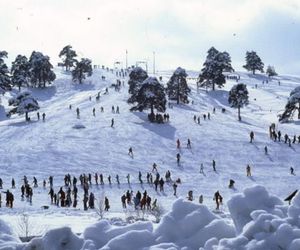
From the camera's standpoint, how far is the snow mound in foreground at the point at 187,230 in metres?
12.0

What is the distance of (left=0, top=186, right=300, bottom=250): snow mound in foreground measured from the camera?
11992mm

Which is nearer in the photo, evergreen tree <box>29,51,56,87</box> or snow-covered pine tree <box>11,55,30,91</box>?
evergreen tree <box>29,51,56,87</box>

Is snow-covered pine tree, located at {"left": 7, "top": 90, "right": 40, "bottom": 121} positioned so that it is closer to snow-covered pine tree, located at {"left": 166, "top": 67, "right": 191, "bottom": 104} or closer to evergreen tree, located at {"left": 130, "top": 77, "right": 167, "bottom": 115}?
evergreen tree, located at {"left": 130, "top": 77, "right": 167, "bottom": 115}

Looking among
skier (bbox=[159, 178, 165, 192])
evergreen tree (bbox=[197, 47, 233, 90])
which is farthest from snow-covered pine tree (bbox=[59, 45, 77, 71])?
skier (bbox=[159, 178, 165, 192])

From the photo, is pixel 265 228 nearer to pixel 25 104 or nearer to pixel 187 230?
pixel 187 230

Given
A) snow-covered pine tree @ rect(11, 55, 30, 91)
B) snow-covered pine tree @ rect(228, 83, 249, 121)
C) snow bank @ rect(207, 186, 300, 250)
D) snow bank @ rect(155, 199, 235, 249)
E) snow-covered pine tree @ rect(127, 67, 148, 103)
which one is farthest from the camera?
snow-covered pine tree @ rect(11, 55, 30, 91)

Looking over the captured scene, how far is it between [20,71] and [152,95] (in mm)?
39294

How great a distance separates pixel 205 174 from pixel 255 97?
5488 cm

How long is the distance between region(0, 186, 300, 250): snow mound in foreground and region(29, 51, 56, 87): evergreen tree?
268 feet

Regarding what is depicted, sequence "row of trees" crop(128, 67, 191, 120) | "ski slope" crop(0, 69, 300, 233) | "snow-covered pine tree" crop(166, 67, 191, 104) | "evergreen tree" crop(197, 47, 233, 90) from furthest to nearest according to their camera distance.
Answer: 1. "evergreen tree" crop(197, 47, 233, 90)
2. "snow-covered pine tree" crop(166, 67, 191, 104)
3. "row of trees" crop(128, 67, 191, 120)
4. "ski slope" crop(0, 69, 300, 233)

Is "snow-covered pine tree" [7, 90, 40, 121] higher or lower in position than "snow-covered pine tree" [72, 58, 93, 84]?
lower

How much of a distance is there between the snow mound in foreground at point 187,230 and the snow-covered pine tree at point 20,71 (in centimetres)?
8373

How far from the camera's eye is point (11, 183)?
3928 cm

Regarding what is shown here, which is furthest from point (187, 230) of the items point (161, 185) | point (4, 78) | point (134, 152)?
point (4, 78)
